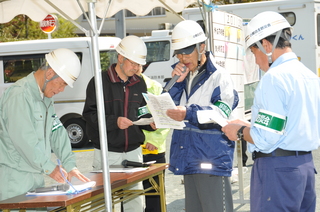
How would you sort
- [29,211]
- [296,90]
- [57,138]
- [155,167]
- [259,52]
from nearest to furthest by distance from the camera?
[296,90]
[259,52]
[29,211]
[57,138]
[155,167]

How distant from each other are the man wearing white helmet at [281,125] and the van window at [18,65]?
32.5 ft

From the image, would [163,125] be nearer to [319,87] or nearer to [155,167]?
[155,167]

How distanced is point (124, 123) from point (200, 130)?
77 cm

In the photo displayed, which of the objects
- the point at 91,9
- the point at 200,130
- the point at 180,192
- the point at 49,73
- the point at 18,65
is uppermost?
the point at 18,65

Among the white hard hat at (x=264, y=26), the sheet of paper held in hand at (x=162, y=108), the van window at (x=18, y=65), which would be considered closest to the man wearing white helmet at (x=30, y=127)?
the sheet of paper held in hand at (x=162, y=108)

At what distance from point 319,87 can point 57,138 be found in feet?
7.11

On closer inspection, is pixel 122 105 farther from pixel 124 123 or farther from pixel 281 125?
pixel 281 125

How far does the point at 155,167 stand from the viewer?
16.0ft

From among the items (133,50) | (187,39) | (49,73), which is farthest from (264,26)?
(133,50)

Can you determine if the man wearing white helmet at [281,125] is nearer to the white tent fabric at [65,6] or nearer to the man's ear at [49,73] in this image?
the man's ear at [49,73]

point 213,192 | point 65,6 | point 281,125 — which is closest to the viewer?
point 281,125

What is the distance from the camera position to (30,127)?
3.87 metres

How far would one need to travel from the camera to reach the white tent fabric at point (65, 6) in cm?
579

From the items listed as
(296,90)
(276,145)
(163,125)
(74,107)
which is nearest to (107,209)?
(163,125)
